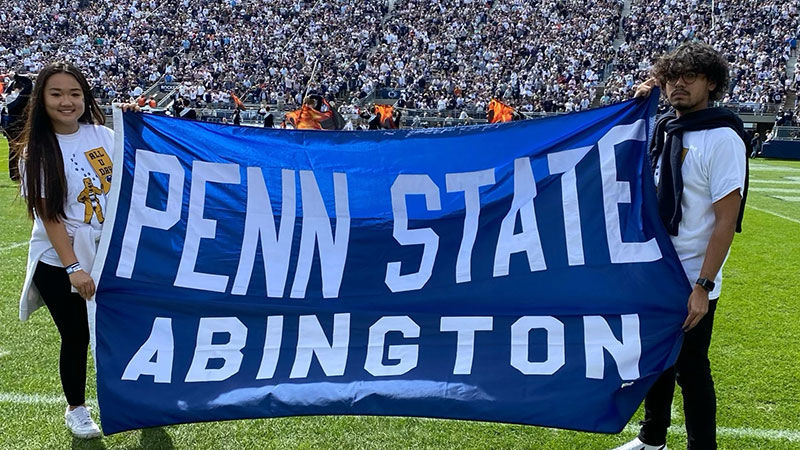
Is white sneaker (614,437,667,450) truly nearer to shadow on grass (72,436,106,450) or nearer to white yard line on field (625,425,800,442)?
white yard line on field (625,425,800,442)

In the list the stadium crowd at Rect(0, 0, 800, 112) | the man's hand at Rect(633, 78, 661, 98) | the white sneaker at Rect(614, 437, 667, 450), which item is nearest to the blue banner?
the man's hand at Rect(633, 78, 661, 98)

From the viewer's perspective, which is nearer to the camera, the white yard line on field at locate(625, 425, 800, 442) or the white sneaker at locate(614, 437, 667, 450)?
the white sneaker at locate(614, 437, 667, 450)

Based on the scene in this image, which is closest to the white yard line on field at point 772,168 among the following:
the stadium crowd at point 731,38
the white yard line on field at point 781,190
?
the white yard line on field at point 781,190

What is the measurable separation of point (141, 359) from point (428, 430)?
58.0 inches

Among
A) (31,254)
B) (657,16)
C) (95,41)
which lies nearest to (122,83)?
(95,41)

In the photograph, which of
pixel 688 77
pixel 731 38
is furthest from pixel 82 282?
pixel 731 38

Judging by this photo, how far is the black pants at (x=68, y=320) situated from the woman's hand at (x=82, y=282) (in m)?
0.20

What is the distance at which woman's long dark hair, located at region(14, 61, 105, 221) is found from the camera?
9.25ft

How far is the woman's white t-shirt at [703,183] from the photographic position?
246cm

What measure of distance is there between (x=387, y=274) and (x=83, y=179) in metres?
1.45

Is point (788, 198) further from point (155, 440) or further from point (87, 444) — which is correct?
point (87, 444)

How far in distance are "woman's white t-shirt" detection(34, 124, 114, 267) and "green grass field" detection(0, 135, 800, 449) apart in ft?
3.28

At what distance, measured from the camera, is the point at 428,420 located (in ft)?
11.4

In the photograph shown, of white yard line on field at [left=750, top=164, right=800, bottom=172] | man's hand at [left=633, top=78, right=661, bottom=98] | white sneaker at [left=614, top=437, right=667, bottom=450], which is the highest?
man's hand at [left=633, top=78, right=661, bottom=98]
